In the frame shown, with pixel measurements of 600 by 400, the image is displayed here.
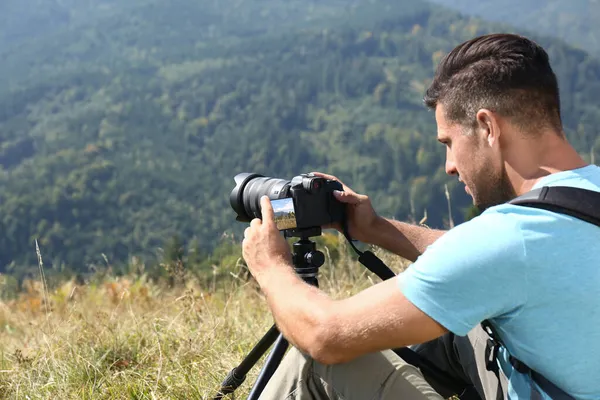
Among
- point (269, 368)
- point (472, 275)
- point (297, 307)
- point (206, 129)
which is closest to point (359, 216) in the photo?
point (269, 368)

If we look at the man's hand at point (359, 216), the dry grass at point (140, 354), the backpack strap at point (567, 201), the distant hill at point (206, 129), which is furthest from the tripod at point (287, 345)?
the distant hill at point (206, 129)

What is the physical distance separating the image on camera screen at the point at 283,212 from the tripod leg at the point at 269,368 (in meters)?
0.32

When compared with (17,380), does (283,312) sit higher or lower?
higher

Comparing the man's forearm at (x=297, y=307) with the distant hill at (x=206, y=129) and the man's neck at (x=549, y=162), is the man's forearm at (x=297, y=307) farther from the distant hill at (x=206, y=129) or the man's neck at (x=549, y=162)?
the distant hill at (x=206, y=129)

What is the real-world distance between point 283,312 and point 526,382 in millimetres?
545

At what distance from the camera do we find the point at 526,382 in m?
1.41

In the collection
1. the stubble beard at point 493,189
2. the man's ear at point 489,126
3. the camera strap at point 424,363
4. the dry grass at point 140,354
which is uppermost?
the man's ear at point 489,126

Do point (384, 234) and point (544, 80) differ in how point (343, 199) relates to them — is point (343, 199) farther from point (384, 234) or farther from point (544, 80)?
point (544, 80)

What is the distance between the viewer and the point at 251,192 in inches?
78.9

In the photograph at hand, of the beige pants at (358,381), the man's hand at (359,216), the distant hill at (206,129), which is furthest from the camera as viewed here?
the distant hill at (206,129)

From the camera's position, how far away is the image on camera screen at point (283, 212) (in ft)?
5.99

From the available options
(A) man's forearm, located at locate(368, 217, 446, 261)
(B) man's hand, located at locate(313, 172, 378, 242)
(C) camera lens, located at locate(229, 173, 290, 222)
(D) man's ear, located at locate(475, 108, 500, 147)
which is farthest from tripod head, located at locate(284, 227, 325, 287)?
(D) man's ear, located at locate(475, 108, 500, 147)

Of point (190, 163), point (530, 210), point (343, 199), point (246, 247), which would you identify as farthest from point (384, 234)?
point (190, 163)

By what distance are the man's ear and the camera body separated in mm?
541
